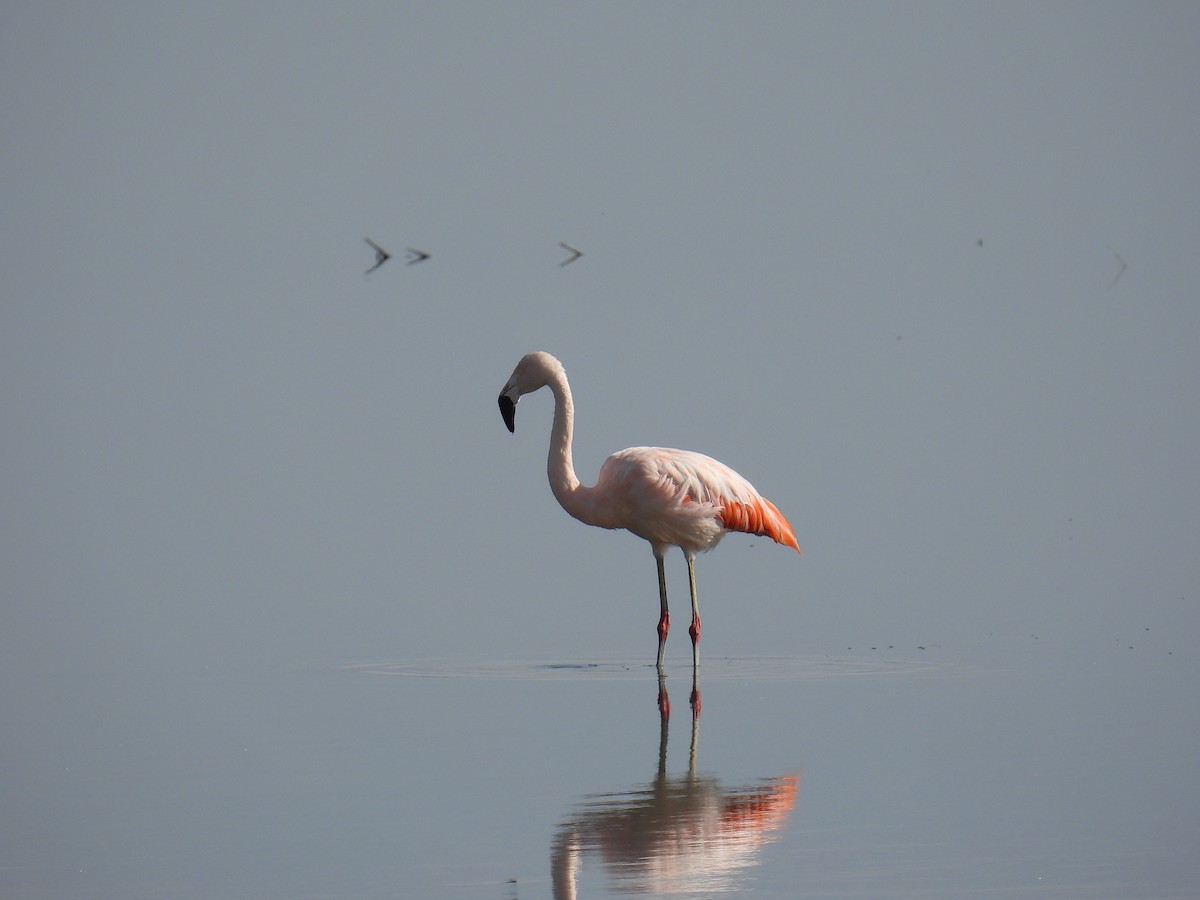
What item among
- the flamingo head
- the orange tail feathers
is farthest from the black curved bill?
the orange tail feathers

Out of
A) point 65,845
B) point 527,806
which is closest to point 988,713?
point 527,806

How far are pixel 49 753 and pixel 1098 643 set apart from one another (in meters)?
5.79

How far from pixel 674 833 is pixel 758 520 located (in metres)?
4.98

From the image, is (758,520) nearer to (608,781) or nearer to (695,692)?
(695,692)

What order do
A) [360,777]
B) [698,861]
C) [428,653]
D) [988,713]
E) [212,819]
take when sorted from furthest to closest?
[428,653] < [988,713] < [360,777] < [212,819] < [698,861]

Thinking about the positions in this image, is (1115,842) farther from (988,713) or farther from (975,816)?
(988,713)

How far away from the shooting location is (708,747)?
22.5 feet

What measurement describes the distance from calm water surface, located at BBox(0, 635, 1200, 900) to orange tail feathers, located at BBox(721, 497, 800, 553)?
937mm

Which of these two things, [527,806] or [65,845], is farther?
[527,806]

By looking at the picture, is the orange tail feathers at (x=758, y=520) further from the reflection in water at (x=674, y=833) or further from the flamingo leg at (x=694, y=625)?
the reflection in water at (x=674, y=833)

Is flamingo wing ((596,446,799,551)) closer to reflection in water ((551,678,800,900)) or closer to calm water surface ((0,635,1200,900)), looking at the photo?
calm water surface ((0,635,1200,900))

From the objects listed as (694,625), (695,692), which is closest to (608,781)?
(695,692)

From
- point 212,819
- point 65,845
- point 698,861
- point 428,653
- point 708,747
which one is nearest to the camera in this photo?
point 698,861

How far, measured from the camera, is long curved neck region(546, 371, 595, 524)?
1000 centimetres
